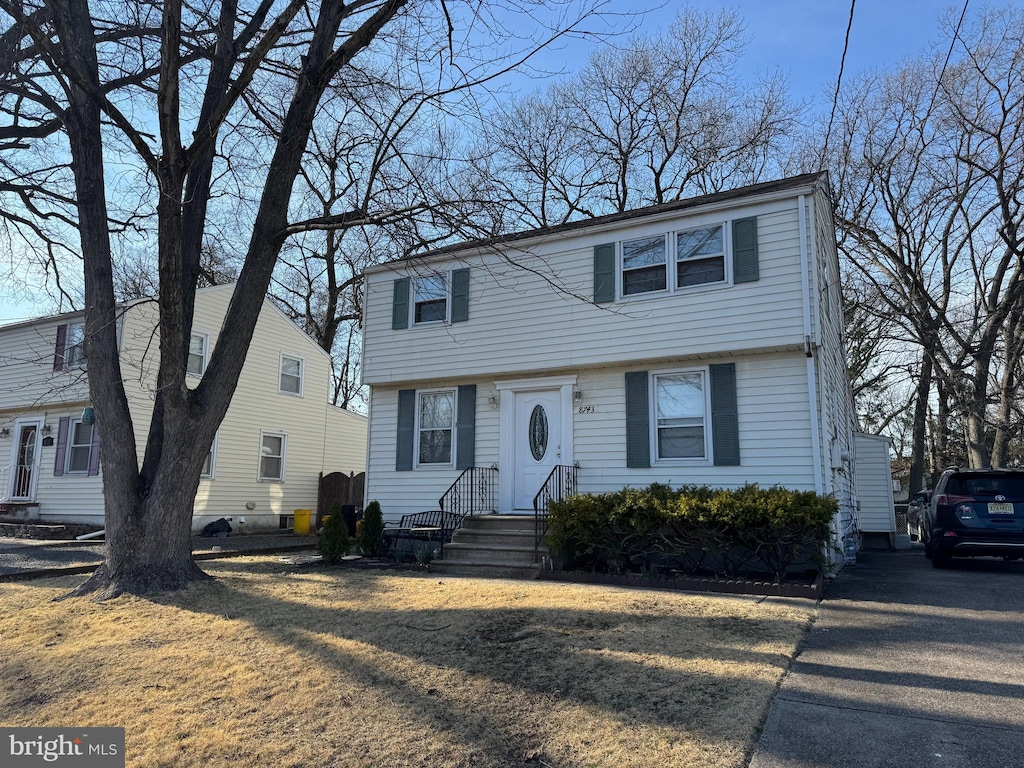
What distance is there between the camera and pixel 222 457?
57.5ft

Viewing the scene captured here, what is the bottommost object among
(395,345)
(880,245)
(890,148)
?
(395,345)

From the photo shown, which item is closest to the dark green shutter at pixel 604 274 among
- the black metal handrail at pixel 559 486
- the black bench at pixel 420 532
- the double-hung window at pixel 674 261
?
the double-hung window at pixel 674 261

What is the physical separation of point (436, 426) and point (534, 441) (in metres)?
1.96

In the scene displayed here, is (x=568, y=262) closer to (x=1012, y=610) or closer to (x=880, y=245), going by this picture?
(x=1012, y=610)

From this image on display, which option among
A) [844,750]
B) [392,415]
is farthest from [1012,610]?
[392,415]

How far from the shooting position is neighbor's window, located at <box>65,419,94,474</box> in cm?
1692

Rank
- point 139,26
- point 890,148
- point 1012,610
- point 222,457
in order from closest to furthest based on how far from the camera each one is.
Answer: point 1012,610
point 139,26
point 222,457
point 890,148

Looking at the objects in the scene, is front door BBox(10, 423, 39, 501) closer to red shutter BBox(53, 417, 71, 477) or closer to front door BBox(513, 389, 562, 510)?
red shutter BBox(53, 417, 71, 477)

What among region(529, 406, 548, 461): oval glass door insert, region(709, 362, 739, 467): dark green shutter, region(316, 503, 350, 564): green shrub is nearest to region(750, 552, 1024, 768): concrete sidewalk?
region(709, 362, 739, 467): dark green shutter

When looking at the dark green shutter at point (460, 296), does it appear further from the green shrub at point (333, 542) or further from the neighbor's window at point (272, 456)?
the neighbor's window at point (272, 456)

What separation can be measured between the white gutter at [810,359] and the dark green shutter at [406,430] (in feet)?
21.5

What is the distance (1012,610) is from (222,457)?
53.6 feet

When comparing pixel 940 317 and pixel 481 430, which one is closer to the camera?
pixel 481 430

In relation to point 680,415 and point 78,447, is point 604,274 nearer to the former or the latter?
point 680,415
